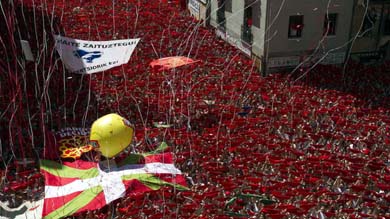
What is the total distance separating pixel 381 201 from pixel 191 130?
4.86 metres

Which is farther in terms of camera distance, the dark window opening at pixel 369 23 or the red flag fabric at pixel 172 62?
the dark window opening at pixel 369 23

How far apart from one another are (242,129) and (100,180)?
408cm

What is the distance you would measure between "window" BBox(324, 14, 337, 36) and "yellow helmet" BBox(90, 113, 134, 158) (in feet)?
32.5

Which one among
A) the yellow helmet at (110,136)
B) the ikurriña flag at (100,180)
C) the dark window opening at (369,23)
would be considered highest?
the dark window opening at (369,23)

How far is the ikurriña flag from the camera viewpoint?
9.41 meters

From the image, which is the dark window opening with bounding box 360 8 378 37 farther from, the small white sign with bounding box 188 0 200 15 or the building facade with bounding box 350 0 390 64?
the small white sign with bounding box 188 0 200 15

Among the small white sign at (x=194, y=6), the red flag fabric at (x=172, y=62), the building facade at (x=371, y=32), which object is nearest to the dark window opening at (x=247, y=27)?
the building facade at (x=371, y=32)

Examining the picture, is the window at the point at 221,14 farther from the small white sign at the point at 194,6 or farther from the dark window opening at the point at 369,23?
the dark window opening at the point at 369,23

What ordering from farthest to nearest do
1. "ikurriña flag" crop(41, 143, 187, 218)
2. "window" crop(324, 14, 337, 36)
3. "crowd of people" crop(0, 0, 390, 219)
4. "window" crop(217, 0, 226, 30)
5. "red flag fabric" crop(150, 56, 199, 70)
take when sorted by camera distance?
"window" crop(217, 0, 226, 30)
"window" crop(324, 14, 337, 36)
"red flag fabric" crop(150, 56, 199, 70)
"crowd of people" crop(0, 0, 390, 219)
"ikurriña flag" crop(41, 143, 187, 218)

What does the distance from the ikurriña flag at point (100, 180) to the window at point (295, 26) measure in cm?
829

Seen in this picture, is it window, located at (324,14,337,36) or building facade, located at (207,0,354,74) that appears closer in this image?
building facade, located at (207,0,354,74)

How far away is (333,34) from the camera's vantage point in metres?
18.0

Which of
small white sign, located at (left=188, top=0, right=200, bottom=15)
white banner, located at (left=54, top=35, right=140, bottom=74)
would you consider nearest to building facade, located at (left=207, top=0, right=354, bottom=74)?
small white sign, located at (left=188, top=0, right=200, bottom=15)

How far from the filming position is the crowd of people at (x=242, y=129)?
9.56 meters
